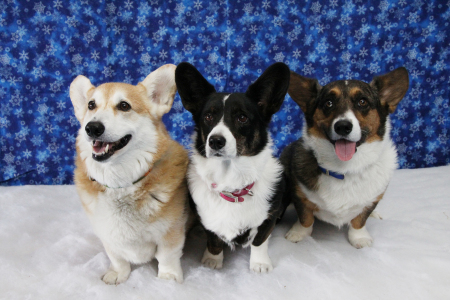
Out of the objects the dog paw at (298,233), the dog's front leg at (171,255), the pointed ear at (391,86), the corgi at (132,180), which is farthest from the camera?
the dog paw at (298,233)

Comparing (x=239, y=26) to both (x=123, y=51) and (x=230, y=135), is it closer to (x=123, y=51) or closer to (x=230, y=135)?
(x=123, y=51)

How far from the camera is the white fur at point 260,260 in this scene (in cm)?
162

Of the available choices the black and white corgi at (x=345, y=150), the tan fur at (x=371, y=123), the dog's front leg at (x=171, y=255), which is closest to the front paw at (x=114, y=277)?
the dog's front leg at (x=171, y=255)

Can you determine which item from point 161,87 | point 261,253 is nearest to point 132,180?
point 161,87

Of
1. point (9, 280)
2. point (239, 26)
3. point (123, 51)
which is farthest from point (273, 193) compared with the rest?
point (123, 51)

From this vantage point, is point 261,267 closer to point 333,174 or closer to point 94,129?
point 333,174

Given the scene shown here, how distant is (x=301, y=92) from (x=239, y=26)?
110 centimetres

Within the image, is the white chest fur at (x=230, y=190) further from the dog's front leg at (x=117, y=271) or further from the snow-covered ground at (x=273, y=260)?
the dog's front leg at (x=117, y=271)

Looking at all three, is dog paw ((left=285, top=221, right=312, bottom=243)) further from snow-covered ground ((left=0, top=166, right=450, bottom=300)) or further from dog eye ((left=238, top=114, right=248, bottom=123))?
dog eye ((left=238, top=114, right=248, bottom=123))

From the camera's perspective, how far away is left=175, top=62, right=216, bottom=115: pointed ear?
1.47 metres

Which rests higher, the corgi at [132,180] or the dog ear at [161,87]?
the dog ear at [161,87]

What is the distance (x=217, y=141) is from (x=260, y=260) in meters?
0.74

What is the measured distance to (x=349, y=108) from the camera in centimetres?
159

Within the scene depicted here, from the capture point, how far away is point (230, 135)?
1327 millimetres
